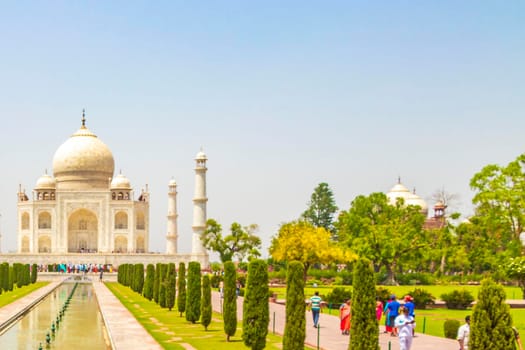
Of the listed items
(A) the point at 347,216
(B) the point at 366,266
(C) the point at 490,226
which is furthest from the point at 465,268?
(B) the point at 366,266

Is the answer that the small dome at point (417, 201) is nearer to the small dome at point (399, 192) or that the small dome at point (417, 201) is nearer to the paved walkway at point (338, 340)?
the small dome at point (399, 192)

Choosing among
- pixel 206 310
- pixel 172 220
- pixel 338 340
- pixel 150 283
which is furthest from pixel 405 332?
pixel 172 220

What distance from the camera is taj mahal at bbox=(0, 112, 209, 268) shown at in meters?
68.9

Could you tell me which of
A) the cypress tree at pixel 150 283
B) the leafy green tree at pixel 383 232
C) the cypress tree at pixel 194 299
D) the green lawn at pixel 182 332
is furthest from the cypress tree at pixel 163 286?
the leafy green tree at pixel 383 232

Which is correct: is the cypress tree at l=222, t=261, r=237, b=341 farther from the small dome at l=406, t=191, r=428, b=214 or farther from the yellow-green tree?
the small dome at l=406, t=191, r=428, b=214

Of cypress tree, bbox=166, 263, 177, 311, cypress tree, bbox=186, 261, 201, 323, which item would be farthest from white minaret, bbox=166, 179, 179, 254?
cypress tree, bbox=186, 261, 201, 323

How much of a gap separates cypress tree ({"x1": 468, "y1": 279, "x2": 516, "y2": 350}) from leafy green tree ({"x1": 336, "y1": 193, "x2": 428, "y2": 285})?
34886 mm

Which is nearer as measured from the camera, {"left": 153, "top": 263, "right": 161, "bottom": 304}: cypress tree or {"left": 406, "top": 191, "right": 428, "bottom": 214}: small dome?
{"left": 153, "top": 263, "right": 161, "bottom": 304}: cypress tree

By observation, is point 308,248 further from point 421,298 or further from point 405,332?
point 405,332

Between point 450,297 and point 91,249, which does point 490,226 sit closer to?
point 450,297

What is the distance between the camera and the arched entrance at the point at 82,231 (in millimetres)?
71625

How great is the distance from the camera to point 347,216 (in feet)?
158

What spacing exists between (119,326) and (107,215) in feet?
161

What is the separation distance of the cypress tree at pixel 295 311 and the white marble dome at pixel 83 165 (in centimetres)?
5893
